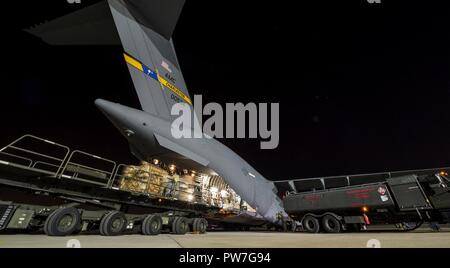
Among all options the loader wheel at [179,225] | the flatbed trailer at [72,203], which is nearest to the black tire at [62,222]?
the flatbed trailer at [72,203]

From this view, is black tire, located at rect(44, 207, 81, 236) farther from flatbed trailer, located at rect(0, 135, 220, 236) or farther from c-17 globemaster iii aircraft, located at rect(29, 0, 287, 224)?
c-17 globemaster iii aircraft, located at rect(29, 0, 287, 224)

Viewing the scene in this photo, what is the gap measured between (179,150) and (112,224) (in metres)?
5.89

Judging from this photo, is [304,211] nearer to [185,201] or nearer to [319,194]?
[319,194]

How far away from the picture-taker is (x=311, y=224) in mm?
13914

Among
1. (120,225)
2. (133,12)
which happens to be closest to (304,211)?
(120,225)

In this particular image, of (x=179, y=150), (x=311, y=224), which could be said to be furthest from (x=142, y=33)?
(x=311, y=224)

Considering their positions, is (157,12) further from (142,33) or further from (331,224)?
(331,224)

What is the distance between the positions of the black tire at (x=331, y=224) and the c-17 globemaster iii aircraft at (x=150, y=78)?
5502 mm

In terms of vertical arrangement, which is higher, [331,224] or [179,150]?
[179,150]

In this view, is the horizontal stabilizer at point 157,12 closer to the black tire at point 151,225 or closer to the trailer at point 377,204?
the black tire at point 151,225

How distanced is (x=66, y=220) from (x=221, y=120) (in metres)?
8.66

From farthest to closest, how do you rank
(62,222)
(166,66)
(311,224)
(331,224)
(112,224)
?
1. (166,66)
2. (311,224)
3. (331,224)
4. (112,224)
5. (62,222)

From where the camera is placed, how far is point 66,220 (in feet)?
23.4

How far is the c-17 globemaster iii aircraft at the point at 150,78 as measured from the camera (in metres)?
12.5
